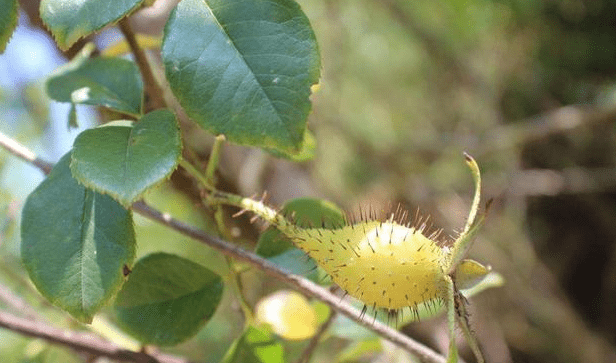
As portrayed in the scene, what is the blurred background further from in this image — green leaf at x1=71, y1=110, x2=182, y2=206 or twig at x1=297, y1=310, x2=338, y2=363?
green leaf at x1=71, y1=110, x2=182, y2=206

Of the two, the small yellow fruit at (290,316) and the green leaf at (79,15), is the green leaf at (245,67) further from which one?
the small yellow fruit at (290,316)

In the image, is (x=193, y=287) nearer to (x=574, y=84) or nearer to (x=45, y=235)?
(x=45, y=235)

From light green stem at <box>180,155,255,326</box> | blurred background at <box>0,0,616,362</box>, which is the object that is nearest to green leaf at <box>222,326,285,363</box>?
light green stem at <box>180,155,255,326</box>

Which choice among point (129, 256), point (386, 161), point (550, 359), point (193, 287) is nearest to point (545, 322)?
point (550, 359)

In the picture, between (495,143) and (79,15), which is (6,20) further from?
(495,143)

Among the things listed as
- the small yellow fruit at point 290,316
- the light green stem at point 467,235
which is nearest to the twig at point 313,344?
the small yellow fruit at point 290,316
